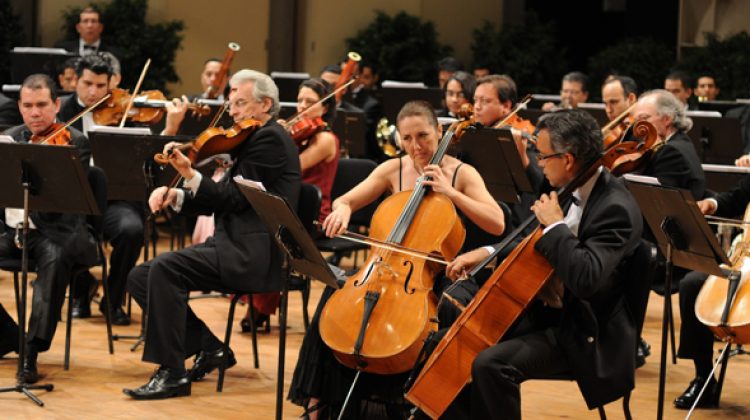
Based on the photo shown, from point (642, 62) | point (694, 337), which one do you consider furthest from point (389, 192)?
point (642, 62)

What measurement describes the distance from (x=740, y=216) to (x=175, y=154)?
2.39m

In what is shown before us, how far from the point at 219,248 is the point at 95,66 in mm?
2182

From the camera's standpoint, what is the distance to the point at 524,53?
36.1 feet

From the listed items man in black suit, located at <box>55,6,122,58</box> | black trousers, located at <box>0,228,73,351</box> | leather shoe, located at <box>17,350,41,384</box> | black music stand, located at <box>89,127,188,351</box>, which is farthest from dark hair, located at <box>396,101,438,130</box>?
man in black suit, located at <box>55,6,122,58</box>

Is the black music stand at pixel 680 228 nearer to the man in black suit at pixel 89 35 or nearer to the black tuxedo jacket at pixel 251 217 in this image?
the black tuxedo jacket at pixel 251 217

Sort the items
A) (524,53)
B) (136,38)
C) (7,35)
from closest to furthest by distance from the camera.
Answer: (7,35) < (136,38) < (524,53)

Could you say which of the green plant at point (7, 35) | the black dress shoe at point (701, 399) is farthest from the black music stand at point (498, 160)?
the green plant at point (7, 35)

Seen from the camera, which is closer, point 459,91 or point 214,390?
point 214,390

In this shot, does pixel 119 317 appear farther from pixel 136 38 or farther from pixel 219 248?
pixel 136 38

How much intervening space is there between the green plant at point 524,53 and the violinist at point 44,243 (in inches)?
255

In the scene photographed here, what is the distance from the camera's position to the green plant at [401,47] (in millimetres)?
10773

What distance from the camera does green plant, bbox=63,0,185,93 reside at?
9.71m

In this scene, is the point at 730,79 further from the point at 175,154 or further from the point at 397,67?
the point at 175,154

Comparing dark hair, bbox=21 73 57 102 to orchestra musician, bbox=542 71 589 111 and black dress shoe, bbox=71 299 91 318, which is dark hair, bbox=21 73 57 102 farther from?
orchestra musician, bbox=542 71 589 111
